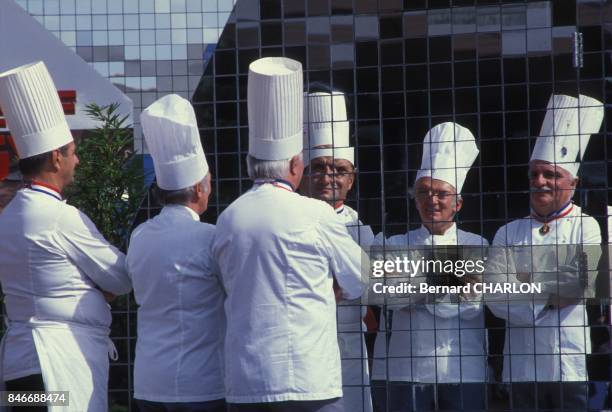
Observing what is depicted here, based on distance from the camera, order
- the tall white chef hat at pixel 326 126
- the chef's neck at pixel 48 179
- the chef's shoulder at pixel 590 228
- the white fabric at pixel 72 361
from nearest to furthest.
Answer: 1. the white fabric at pixel 72 361
2. the chef's neck at pixel 48 179
3. the chef's shoulder at pixel 590 228
4. the tall white chef hat at pixel 326 126

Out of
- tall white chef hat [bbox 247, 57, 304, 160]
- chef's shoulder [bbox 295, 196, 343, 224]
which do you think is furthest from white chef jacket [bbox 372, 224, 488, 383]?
chef's shoulder [bbox 295, 196, 343, 224]

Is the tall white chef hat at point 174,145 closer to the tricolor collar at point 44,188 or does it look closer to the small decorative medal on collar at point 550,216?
the tricolor collar at point 44,188

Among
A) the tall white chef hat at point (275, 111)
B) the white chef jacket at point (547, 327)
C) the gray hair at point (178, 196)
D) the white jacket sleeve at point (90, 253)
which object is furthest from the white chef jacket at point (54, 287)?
the white chef jacket at point (547, 327)

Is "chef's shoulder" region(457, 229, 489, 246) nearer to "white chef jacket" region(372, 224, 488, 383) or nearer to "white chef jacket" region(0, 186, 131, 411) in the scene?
"white chef jacket" region(372, 224, 488, 383)

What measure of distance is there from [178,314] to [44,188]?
66cm

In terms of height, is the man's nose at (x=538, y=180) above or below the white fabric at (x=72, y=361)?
above

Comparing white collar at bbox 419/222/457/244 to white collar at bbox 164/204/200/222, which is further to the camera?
white collar at bbox 419/222/457/244

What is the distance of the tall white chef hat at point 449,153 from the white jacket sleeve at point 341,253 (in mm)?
1388

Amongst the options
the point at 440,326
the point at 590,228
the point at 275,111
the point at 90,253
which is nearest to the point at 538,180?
the point at 590,228

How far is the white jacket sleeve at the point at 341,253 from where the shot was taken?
11.6 ft

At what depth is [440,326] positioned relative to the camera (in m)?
4.95

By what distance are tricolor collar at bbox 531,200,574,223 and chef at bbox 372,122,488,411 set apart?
0.24 meters

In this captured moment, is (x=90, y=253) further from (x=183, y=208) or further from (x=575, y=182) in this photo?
(x=575, y=182)

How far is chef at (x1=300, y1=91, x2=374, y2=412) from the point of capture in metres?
5.00
